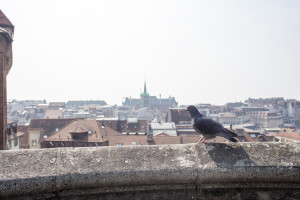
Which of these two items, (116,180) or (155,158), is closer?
(116,180)

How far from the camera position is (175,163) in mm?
2334

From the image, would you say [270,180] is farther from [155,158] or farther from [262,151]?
[155,158]

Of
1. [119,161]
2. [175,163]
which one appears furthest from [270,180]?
[119,161]

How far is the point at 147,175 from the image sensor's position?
7.32 ft

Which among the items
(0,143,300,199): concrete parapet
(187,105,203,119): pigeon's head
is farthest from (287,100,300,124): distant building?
(0,143,300,199): concrete parapet

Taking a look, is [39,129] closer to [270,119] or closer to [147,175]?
[147,175]

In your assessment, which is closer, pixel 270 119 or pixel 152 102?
pixel 270 119

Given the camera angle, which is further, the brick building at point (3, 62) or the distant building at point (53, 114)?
the distant building at point (53, 114)

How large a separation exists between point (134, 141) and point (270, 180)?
102 ft

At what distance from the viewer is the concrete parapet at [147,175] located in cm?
217

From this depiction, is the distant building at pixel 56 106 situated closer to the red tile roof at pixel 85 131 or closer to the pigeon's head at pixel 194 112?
the red tile roof at pixel 85 131

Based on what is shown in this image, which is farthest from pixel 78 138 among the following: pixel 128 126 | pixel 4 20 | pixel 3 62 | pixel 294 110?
pixel 294 110

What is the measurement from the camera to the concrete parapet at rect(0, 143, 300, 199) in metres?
2.17

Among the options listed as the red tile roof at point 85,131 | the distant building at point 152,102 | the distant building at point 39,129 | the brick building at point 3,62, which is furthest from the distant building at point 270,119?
the brick building at point 3,62
